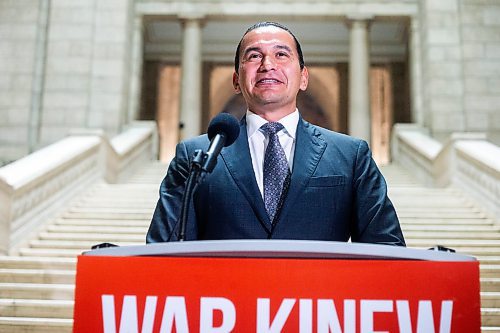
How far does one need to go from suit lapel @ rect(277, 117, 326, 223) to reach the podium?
0.86 m

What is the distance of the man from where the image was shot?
2.49 m

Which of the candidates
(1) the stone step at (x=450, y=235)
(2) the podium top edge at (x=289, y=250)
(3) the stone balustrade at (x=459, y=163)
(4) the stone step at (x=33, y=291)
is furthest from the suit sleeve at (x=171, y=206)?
(3) the stone balustrade at (x=459, y=163)

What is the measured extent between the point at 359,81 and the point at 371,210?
1485cm

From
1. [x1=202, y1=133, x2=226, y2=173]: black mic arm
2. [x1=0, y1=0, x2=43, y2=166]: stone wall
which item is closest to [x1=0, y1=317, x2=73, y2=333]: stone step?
[x1=202, y1=133, x2=226, y2=173]: black mic arm

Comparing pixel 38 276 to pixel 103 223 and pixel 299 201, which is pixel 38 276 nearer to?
pixel 103 223

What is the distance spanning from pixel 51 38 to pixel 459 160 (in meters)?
10.9

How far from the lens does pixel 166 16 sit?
1786 cm

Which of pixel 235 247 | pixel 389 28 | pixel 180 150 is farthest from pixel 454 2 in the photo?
pixel 235 247

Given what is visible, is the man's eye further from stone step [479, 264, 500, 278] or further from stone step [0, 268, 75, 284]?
stone step [479, 264, 500, 278]

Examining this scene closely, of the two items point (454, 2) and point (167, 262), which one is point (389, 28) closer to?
point (454, 2)

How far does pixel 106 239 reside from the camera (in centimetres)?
820

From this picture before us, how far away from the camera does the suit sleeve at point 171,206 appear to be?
2482mm

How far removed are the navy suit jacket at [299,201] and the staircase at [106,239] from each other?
13.0 feet

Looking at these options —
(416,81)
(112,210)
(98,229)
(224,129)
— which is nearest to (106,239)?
(98,229)
